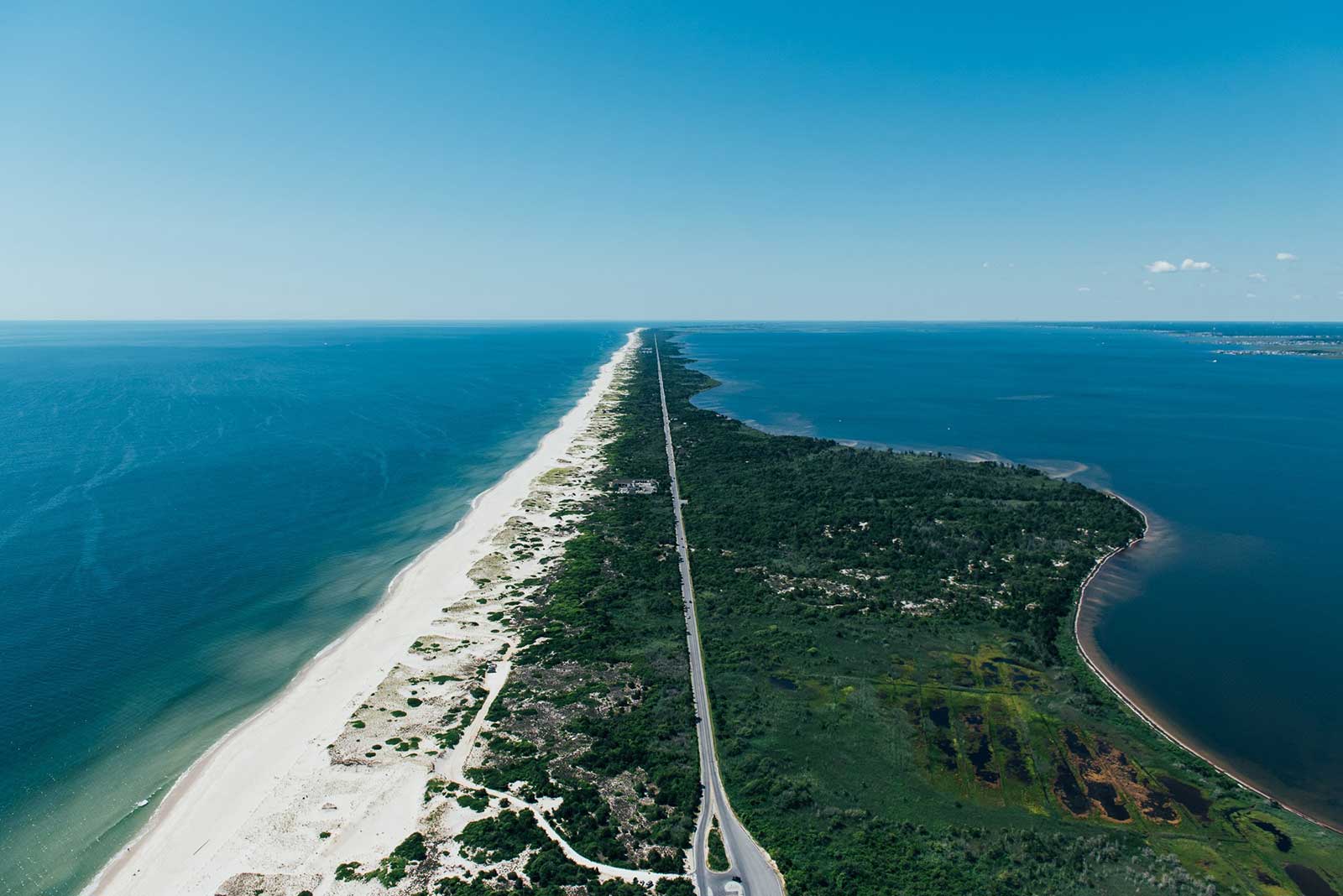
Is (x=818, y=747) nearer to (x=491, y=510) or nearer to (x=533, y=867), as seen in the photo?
(x=533, y=867)

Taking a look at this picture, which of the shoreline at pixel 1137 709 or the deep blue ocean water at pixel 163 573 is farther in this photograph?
the deep blue ocean water at pixel 163 573

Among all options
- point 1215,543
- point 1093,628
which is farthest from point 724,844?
point 1215,543

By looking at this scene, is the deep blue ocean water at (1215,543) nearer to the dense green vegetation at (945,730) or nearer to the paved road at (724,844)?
the dense green vegetation at (945,730)

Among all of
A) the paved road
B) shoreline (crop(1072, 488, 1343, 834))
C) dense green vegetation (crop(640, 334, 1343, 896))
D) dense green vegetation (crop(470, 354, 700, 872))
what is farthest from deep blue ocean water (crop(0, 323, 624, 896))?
shoreline (crop(1072, 488, 1343, 834))

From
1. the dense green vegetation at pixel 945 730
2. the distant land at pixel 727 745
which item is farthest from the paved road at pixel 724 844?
the dense green vegetation at pixel 945 730

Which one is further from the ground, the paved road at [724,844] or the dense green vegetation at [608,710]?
the dense green vegetation at [608,710]

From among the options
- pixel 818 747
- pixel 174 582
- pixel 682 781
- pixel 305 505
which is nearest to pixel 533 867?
pixel 682 781

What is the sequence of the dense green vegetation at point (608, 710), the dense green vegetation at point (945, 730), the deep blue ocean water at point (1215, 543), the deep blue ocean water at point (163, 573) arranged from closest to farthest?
the dense green vegetation at point (945, 730) → the dense green vegetation at point (608, 710) → the deep blue ocean water at point (163, 573) → the deep blue ocean water at point (1215, 543)
